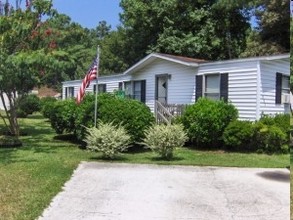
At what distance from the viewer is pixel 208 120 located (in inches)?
493

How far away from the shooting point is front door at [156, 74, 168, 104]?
17.6 m

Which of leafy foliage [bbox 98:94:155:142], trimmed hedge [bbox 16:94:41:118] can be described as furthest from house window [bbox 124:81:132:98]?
trimmed hedge [bbox 16:94:41:118]

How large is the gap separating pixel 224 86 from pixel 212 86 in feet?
2.29

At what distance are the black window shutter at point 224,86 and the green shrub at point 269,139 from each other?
105 inches

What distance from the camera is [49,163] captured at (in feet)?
30.4

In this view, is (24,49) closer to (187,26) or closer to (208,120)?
(208,120)

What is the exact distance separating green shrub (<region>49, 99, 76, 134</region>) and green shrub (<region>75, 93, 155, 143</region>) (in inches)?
42.9

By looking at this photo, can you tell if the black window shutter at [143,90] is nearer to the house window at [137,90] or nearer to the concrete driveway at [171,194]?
the house window at [137,90]

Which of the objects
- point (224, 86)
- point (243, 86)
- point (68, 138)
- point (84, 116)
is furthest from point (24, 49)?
point (243, 86)

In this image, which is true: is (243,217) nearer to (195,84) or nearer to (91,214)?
(91,214)

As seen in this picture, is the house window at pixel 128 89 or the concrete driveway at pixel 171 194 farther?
the house window at pixel 128 89

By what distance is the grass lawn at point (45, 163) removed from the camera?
5.98 meters

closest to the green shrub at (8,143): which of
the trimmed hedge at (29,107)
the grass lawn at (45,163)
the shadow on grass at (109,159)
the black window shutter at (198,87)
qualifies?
the grass lawn at (45,163)

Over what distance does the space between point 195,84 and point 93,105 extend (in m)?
4.85
